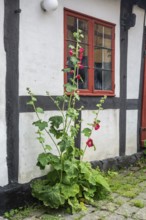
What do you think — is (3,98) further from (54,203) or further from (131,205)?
(131,205)

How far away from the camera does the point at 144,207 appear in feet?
10.6

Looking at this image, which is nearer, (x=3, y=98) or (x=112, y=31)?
(x=3, y=98)

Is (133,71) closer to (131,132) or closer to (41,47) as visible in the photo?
(131,132)

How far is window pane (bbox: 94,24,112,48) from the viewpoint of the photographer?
431 centimetres

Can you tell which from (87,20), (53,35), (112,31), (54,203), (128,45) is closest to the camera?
(54,203)

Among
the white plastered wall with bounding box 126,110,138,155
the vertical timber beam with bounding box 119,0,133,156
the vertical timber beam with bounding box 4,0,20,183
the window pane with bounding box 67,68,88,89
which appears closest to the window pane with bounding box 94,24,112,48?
the vertical timber beam with bounding box 119,0,133,156

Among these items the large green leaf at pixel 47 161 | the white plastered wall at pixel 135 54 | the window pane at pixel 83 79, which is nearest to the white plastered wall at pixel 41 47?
the window pane at pixel 83 79

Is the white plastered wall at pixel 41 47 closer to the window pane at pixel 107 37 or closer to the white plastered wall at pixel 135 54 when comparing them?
the window pane at pixel 107 37

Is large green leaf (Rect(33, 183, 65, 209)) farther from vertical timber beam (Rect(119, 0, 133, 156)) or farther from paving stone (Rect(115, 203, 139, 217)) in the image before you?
vertical timber beam (Rect(119, 0, 133, 156))

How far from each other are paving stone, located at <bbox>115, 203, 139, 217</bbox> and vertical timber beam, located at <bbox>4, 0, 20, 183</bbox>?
1.18 metres

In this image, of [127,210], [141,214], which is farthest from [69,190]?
[141,214]

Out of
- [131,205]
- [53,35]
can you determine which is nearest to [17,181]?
[131,205]

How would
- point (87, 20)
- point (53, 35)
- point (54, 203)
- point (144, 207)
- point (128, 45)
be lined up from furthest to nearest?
1. point (128, 45)
2. point (87, 20)
3. point (53, 35)
4. point (144, 207)
5. point (54, 203)

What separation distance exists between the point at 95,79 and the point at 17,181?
6.29ft
